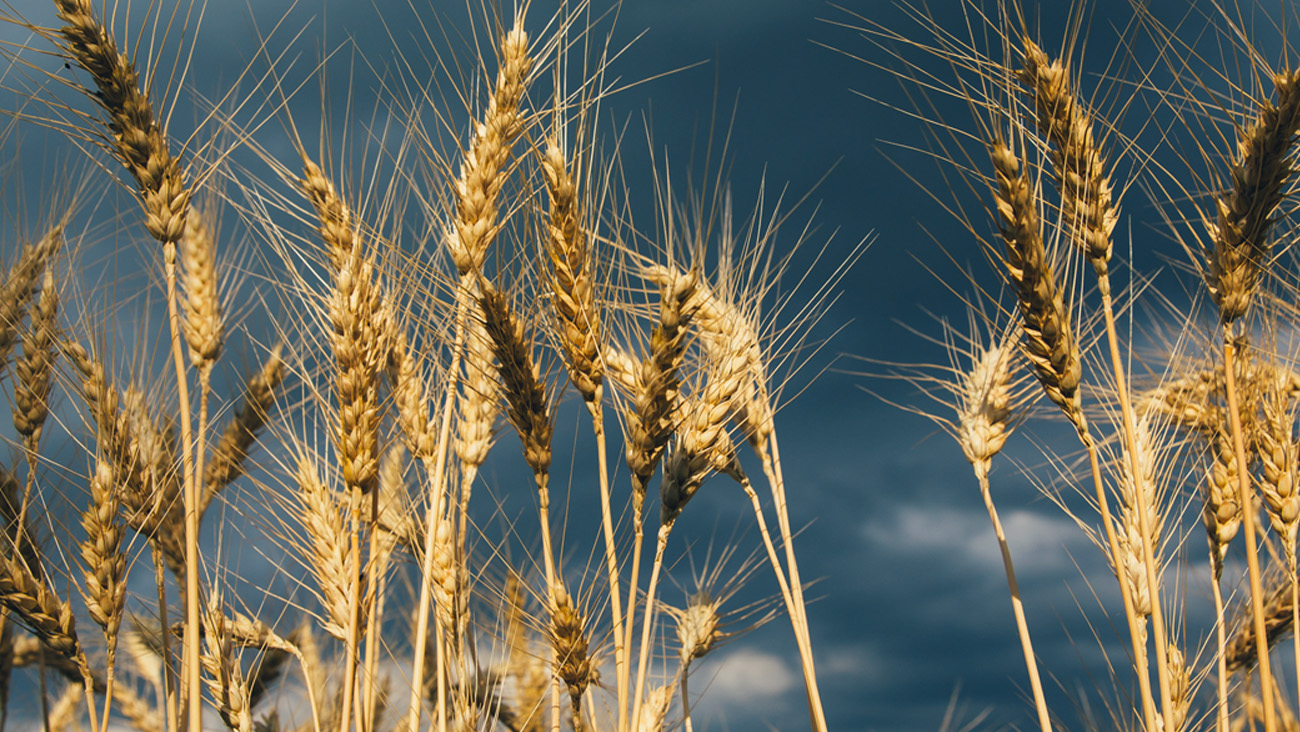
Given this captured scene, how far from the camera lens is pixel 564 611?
83.1 inches

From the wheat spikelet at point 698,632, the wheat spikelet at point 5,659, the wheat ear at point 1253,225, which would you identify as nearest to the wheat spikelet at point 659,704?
the wheat spikelet at point 698,632

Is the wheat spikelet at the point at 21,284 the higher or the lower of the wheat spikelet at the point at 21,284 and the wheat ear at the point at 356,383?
the higher

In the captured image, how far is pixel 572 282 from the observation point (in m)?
2.11

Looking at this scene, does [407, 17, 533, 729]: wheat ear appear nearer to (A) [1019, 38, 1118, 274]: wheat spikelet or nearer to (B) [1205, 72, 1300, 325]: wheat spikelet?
(A) [1019, 38, 1118, 274]: wheat spikelet

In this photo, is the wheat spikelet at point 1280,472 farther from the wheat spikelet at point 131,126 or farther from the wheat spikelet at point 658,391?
the wheat spikelet at point 131,126

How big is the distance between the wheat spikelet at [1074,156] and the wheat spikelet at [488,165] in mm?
1603

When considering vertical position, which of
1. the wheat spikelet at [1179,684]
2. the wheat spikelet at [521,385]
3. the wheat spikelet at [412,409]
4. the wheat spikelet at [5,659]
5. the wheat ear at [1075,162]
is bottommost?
the wheat spikelet at [1179,684]

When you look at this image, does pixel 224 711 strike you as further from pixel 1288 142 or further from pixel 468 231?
pixel 1288 142

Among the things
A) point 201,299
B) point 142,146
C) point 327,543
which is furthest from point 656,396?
point 201,299

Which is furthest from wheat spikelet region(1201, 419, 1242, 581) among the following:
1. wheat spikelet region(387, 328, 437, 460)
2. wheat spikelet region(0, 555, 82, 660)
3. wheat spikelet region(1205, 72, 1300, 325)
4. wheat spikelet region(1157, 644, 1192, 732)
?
wheat spikelet region(0, 555, 82, 660)

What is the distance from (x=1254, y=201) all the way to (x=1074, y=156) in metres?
0.51

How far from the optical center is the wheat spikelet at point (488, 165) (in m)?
2.42

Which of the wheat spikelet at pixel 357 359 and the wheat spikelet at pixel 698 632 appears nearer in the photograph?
the wheat spikelet at pixel 357 359

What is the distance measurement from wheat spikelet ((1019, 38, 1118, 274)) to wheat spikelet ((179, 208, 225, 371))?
9.40 ft
